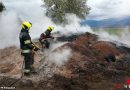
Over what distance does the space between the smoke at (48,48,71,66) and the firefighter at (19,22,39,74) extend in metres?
1.47

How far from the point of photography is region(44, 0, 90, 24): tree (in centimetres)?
4634

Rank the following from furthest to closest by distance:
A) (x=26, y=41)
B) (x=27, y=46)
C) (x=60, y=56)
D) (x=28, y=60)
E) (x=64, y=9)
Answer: (x=64, y=9), (x=60, y=56), (x=28, y=60), (x=27, y=46), (x=26, y=41)

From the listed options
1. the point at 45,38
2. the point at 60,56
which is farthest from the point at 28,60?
the point at 45,38

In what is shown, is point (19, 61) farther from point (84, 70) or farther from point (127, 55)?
point (127, 55)

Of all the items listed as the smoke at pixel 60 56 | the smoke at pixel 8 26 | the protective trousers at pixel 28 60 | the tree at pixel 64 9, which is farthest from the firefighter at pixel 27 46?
the tree at pixel 64 9

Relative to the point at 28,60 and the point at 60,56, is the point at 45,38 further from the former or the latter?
the point at 28,60

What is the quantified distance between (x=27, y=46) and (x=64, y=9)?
103 ft

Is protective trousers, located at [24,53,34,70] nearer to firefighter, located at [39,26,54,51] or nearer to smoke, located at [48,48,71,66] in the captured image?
smoke, located at [48,48,71,66]

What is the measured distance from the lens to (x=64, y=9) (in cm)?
4644

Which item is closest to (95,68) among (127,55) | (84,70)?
(84,70)

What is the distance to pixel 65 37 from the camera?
23641 mm

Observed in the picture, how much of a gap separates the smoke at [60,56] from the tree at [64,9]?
90.6ft

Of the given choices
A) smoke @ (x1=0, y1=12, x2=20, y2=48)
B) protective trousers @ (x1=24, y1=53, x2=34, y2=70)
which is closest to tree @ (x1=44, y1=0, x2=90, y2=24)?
smoke @ (x1=0, y1=12, x2=20, y2=48)

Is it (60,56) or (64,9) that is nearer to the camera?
(60,56)
